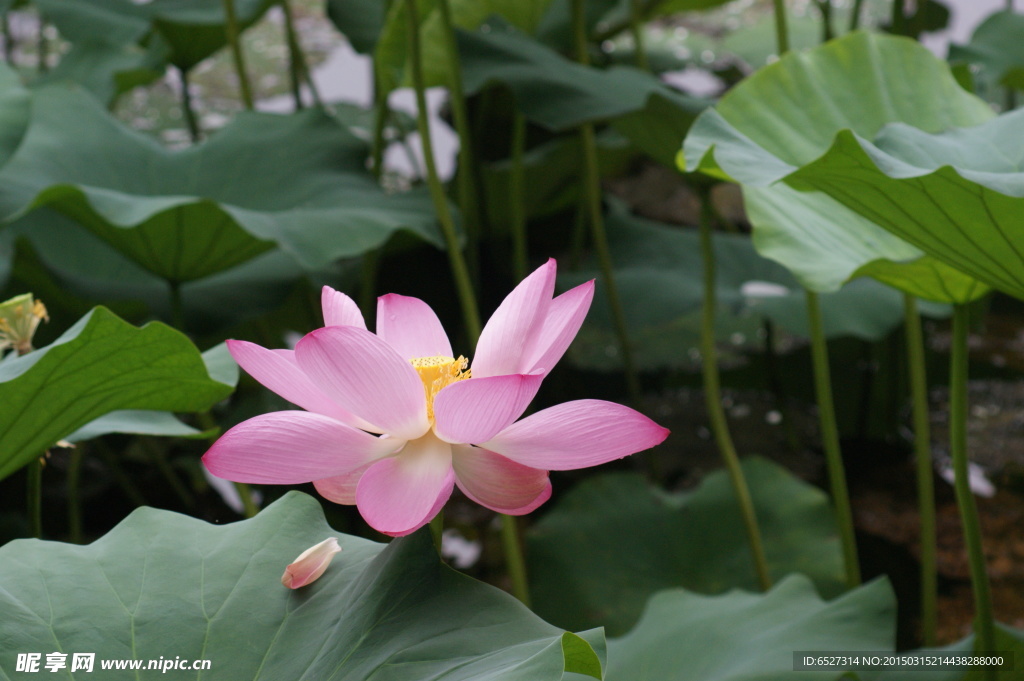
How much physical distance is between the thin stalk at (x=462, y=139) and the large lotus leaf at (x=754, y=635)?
31.9 inches

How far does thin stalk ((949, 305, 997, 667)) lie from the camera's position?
29.1 inches

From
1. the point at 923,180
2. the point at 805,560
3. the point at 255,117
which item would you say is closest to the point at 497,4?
the point at 255,117

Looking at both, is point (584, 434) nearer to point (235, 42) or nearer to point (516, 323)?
point (516, 323)

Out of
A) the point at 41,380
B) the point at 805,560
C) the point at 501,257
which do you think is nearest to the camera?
the point at 41,380

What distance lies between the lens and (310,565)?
0.46 m

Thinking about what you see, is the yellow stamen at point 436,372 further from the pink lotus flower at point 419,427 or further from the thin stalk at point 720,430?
the thin stalk at point 720,430

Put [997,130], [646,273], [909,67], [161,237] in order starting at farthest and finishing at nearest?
[646,273]
[161,237]
[909,67]
[997,130]

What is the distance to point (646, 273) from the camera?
1657 mm

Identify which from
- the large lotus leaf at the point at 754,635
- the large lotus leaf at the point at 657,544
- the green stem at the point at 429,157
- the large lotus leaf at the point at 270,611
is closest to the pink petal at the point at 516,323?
the large lotus leaf at the point at 270,611

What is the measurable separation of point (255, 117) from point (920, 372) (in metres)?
1.12

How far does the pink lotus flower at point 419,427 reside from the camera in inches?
14.5

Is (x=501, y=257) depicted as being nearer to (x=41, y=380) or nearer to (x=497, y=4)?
(x=497, y=4)

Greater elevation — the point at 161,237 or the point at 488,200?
the point at 161,237

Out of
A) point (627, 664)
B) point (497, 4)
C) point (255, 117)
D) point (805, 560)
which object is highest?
point (497, 4)
